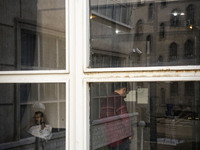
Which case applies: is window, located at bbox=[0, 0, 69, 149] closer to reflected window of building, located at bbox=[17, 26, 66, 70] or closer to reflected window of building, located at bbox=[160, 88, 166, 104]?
reflected window of building, located at bbox=[17, 26, 66, 70]

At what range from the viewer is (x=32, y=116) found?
1.62 meters

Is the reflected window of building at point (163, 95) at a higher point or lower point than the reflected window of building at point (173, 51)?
lower

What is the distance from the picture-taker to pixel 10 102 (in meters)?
1.64

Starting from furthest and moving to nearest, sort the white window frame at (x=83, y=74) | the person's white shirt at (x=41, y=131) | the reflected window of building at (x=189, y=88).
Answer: the person's white shirt at (x=41, y=131)
the white window frame at (x=83, y=74)
the reflected window of building at (x=189, y=88)

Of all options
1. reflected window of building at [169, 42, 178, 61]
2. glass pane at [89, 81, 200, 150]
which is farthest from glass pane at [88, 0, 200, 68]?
glass pane at [89, 81, 200, 150]

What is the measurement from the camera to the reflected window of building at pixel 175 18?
1.27m

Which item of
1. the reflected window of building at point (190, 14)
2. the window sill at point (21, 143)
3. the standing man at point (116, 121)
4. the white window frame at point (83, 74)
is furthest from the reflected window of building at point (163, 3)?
the window sill at point (21, 143)

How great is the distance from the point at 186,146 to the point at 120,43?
0.61 meters

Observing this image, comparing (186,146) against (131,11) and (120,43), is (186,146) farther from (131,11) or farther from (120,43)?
(131,11)

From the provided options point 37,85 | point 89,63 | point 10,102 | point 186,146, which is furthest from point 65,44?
point 186,146

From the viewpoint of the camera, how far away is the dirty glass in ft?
4.87

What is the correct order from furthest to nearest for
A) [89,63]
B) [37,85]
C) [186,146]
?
[37,85] → [89,63] → [186,146]

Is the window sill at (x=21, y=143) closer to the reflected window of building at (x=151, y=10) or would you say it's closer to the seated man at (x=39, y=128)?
the seated man at (x=39, y=128)

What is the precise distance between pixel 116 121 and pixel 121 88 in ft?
0.65
